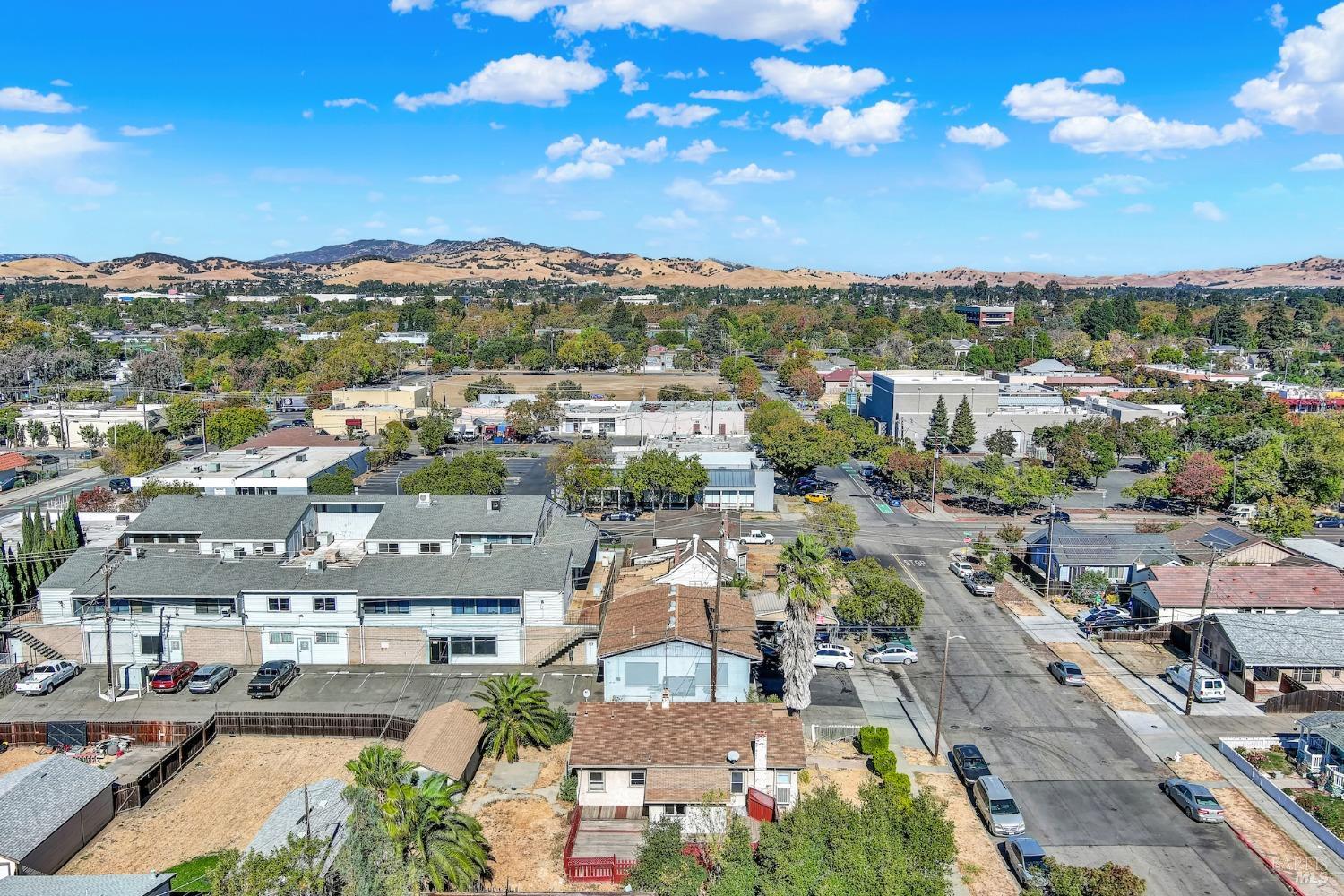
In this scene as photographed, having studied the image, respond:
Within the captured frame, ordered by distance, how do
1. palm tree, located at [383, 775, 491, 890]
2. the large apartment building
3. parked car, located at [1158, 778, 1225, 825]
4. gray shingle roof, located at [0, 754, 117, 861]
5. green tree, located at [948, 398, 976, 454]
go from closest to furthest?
palm tree, located at [383, 775, 491, 890]
gray shingle roof, located at [0, 754, 117, 861]
parked car, located at [1158, 778, 1225, 825]
the large apartment building
green tree, located at [948, 398, 976, 454]

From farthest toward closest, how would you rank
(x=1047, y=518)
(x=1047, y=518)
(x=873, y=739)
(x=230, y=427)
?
(x=230, y=427) → (x=1047, y=518) → (x=1047, y=518) → (x=873, y=739)

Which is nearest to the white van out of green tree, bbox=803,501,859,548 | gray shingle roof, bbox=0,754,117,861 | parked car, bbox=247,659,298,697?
green tree, bbox=803,501,859,548

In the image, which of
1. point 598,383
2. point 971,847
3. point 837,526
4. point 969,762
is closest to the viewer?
point 971,847

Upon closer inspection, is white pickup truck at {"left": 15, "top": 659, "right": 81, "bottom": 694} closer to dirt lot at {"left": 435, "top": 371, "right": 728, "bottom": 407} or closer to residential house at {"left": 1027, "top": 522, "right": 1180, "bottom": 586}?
residential house at {"left": 1027, "top": 522, "right": 1180, "bottom": 586}

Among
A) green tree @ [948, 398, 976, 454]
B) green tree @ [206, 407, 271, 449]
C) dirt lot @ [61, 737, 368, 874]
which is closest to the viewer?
dirt lot @ [61, 737, 368, 874]

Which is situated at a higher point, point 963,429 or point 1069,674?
point 963,429

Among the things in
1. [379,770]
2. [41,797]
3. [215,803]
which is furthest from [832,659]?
[41,797]

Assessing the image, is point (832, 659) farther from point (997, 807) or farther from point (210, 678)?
point (210, 678)

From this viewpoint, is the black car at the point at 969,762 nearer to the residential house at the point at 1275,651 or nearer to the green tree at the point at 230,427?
the residential house at the point at 1275,651
